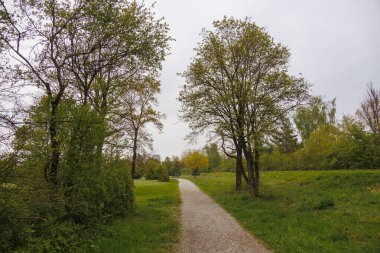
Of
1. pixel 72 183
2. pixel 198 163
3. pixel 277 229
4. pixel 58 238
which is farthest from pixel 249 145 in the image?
pixel 198 163

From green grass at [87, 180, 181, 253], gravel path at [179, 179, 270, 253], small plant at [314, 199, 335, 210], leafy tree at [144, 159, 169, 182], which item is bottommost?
gravel path at [179, 179, 270, 253]

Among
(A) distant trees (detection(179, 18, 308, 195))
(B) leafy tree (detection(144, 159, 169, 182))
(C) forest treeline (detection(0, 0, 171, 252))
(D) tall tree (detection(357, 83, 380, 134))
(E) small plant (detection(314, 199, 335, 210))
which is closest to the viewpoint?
(C) forest treeline (detection(0, 0, 171, 252))

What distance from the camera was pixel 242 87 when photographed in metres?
18.5

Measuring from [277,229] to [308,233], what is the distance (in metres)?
1.11

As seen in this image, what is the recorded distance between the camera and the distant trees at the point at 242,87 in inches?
709

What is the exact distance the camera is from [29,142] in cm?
721

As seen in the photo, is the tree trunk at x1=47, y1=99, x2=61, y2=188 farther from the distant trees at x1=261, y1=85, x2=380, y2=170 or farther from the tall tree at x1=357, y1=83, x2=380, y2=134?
the tall tree at x1=357, y1=83, x2=380, y2=134

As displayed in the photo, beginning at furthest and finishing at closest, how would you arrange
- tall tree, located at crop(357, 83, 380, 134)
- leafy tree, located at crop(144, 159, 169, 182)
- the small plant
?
leafy tree, located at crop(144, 159, 169, 182) < tall tree, located at crop(357, 83, 380, 134) < the small plant

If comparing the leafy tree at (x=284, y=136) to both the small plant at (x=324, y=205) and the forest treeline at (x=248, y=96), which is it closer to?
the forest treeline at (x=248, y=96)

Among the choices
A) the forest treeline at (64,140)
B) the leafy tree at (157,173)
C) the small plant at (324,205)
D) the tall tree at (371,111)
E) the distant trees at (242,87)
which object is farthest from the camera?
the leafy tree at (157,173)

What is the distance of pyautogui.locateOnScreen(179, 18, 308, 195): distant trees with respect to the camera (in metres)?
18.0

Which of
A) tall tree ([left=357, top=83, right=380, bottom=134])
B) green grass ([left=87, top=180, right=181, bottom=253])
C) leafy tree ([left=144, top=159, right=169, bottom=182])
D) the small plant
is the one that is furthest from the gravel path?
leafy tree ([left=144, top=159, right=169, bottom=182])

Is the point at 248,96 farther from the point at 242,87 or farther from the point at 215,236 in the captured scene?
the point at 215,236

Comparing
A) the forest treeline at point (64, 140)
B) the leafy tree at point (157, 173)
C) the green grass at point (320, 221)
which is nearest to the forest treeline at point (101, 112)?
the forest treeline at point (64, 140)
